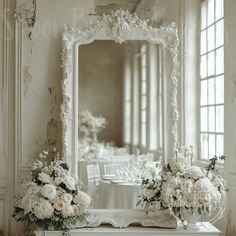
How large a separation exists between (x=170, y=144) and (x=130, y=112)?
1.84ft

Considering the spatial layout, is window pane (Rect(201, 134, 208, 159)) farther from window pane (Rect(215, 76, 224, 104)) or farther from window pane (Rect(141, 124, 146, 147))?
window pane (Rect(141, 124, 146, 147))

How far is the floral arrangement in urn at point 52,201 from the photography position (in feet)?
14.8

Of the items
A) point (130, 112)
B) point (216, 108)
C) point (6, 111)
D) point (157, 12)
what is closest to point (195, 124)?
point (216, 108)

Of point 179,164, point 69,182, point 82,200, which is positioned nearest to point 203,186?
point 179,164

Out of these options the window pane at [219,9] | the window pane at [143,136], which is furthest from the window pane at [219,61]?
the window pane at [143,136]

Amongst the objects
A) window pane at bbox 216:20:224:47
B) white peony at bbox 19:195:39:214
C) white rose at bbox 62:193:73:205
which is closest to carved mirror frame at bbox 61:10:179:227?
window pane at bbox 216:20:224:47

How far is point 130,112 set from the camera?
552 cm

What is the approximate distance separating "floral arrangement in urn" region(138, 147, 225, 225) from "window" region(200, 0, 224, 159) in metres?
0.71

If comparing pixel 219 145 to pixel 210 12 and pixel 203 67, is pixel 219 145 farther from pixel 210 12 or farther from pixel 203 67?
pixel 210 12

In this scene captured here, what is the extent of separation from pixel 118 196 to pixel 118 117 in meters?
0.83

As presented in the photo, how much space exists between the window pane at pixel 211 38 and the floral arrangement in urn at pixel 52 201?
1978mm

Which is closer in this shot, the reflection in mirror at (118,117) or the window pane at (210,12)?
the reflection in mirror at (118,117)

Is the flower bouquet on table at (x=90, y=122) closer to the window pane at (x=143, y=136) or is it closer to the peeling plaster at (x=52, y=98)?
the peeling plaster at (x=52, y=98)

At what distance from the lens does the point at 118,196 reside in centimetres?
505
